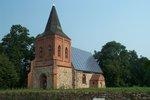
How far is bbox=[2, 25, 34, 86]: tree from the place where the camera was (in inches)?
2110

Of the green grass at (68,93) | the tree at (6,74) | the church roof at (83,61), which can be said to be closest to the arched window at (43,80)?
the church roof at (83,61)

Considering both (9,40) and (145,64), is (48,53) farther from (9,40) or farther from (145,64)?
(145,64)

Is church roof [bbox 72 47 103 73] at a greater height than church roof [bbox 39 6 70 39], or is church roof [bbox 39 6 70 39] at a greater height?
church roof [bbox 39 6 70 39]

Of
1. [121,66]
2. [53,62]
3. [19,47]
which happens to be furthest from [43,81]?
[121,66]

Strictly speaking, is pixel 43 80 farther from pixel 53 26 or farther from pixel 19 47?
pixel 19 47

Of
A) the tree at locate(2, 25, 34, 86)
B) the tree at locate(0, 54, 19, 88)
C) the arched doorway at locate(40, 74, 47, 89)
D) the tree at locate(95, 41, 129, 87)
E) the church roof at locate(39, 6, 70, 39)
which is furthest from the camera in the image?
the tree at locate(95, 41, 129, 87)

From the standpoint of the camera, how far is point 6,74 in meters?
47.7

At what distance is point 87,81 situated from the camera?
50.1m

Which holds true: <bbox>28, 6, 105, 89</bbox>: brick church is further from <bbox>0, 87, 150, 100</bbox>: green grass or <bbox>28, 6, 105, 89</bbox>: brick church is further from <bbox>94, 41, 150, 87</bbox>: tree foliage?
<bbox>0, 87, 150, 100</bbox>: green grass

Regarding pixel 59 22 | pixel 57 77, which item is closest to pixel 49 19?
pixel 59 22

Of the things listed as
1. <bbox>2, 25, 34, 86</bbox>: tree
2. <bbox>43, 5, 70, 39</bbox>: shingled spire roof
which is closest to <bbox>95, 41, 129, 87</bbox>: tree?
<bbox>2, 25, 34, 86</bbox>: tree

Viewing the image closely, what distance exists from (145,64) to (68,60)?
23.8 m

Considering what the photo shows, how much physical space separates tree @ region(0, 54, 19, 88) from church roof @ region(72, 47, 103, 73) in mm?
9441

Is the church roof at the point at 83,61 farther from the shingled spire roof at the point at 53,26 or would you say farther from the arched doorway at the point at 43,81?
the shingled spire roof at the point at 53,26
